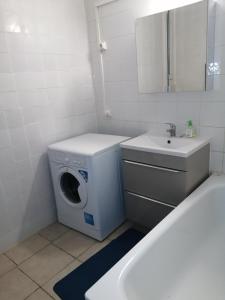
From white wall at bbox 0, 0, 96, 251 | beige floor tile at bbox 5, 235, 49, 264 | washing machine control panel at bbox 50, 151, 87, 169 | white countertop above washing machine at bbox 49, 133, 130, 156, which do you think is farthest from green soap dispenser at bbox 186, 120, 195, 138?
beige floor tile at bbox 5, 235, 49, 264

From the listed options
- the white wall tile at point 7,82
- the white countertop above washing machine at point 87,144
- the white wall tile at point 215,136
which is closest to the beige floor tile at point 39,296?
the white countertop above washing machine at point 87,144

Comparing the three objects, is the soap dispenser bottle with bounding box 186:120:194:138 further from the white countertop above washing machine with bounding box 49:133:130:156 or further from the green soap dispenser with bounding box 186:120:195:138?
the white countertop above washing machine with bounding box 49:133:130:156

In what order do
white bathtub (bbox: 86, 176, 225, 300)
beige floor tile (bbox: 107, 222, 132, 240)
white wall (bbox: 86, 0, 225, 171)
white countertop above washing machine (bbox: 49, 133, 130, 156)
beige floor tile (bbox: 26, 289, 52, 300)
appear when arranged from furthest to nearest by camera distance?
beige floor tile (bbox: 107, 222, 132, 240), white countertop above washing machine (bbox: 49, 133, 130, 156), white wall (bbox: 86, 0, 225, 171), beige floor tile (bbox: 26, 289, 52, 300), white bathtub (bbox: 86, 176, 225, 300)

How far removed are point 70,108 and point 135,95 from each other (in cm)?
66

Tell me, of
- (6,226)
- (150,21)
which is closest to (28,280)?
(6,226)

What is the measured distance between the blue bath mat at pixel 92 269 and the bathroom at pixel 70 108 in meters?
0.02

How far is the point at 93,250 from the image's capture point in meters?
1.93

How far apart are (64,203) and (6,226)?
52 centimetres

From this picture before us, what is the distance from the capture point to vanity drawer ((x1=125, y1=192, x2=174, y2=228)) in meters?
1.84

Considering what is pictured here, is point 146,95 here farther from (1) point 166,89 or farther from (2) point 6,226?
(2) point 6,226

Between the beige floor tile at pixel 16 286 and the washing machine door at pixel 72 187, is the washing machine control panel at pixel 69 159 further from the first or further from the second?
the beige floor tile at pixel 16 286

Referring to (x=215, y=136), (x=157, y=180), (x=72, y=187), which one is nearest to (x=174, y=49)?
(x=215, y=136)

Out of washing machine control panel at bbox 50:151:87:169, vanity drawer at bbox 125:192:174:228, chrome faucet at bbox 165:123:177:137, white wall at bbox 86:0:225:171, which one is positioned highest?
white wall at bbox 86:0:225:171

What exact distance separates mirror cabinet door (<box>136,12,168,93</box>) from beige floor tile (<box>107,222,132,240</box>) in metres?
1.25
